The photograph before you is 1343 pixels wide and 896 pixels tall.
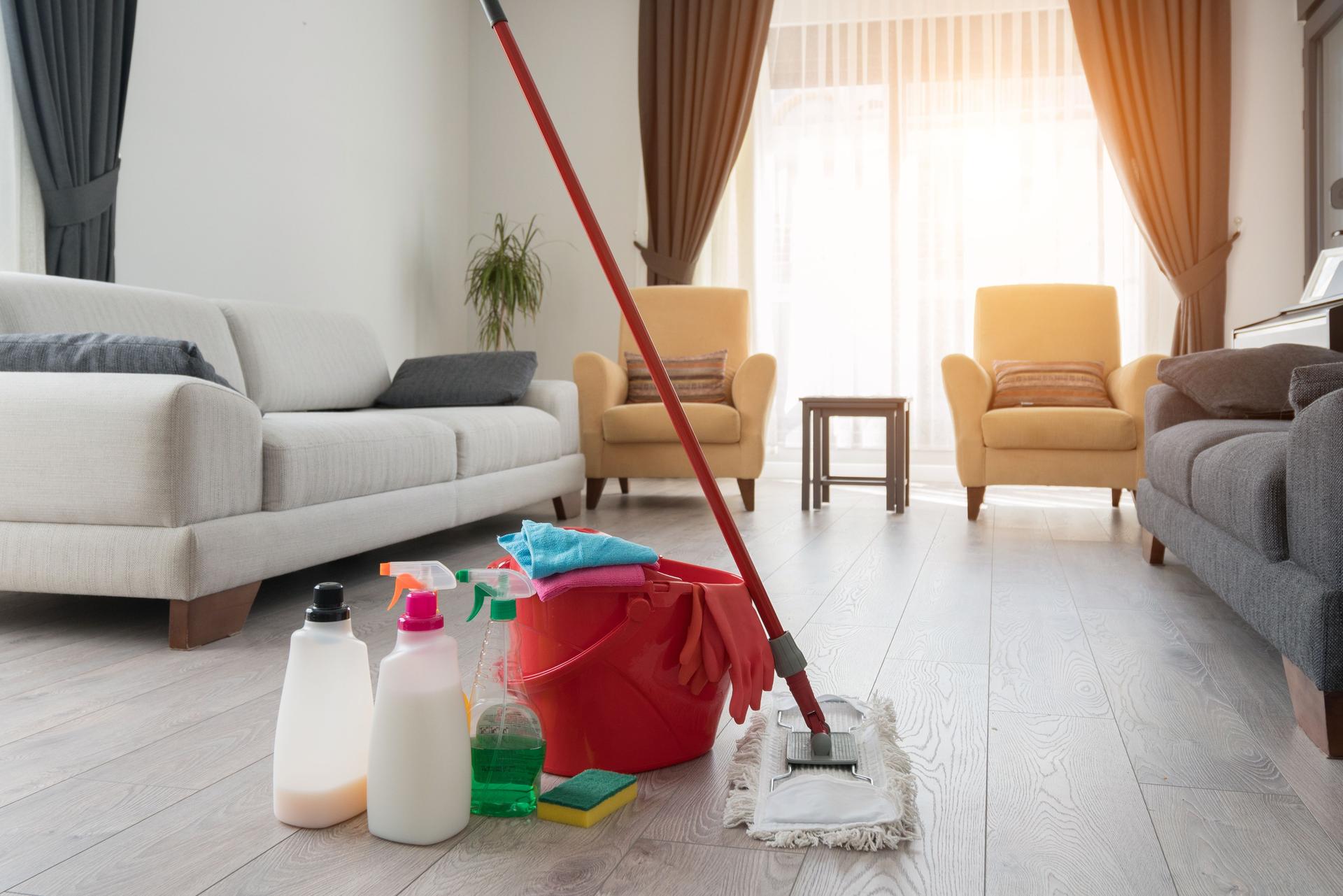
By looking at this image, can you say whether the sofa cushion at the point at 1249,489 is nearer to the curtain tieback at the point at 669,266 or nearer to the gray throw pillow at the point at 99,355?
the gray throw pillow at the point at 99,355

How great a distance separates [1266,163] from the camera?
4793 mm

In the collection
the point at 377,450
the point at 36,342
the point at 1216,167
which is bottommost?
the point at 377,450

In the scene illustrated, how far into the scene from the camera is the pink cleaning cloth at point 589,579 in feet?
3.81

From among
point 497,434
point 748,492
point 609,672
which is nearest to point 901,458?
point 748,492

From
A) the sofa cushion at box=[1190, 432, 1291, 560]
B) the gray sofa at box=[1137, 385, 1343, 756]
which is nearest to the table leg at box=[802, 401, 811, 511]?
the gray sofa at box=[1137, 385, 1343, 756]

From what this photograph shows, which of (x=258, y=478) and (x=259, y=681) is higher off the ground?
(x=258, y=478)

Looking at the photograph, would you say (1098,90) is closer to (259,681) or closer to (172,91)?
(172,91)

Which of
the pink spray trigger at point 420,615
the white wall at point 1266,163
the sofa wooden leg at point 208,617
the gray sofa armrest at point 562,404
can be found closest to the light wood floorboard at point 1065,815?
the pink spray trigger at point 420,615

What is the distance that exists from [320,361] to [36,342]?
1.36 metres

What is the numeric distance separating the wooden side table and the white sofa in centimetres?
166

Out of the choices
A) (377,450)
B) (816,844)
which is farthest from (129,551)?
(816,844)

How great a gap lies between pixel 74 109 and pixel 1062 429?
337cm

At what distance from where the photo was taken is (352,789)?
1087 mm

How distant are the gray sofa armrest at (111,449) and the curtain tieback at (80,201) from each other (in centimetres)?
137
